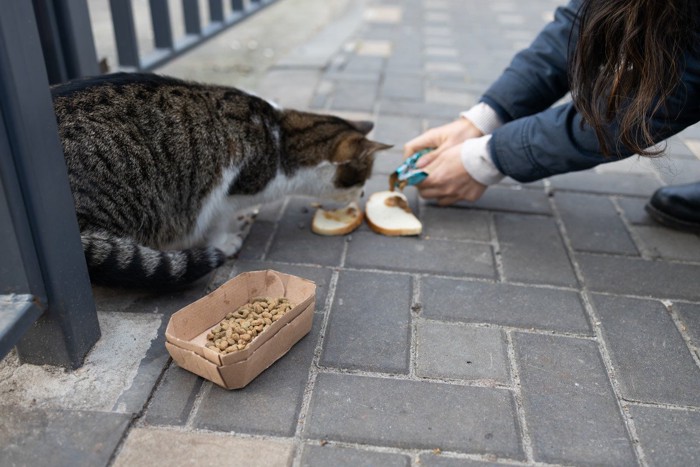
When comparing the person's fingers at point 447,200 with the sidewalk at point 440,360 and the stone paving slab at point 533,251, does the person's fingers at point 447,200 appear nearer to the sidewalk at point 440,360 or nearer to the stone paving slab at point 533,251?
the sidewalk at point 440,360

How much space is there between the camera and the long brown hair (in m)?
1.87

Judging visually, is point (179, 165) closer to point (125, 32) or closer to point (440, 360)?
point (440, 360)

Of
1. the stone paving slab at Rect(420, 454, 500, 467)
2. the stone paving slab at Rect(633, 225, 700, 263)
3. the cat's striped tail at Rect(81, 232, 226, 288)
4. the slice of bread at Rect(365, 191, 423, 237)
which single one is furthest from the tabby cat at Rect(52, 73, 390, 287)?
the stone paving slab at Rect(633, 225, 700, 263)

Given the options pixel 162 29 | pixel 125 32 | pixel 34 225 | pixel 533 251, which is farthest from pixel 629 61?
pixel 162 29

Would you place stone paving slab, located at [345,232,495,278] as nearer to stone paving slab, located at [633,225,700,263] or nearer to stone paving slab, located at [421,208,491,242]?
stone paving slab, located at [421,208,491,242]

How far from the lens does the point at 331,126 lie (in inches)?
103

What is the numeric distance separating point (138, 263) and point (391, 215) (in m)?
1.11

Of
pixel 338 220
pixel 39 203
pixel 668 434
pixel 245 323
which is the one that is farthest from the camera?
pixel 338 220

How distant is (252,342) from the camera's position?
5.44ft

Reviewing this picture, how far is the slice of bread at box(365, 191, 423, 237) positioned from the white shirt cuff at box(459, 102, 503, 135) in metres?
0.45

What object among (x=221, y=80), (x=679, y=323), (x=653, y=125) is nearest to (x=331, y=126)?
(x=653, y=125)

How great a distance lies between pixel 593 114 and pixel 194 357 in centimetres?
145

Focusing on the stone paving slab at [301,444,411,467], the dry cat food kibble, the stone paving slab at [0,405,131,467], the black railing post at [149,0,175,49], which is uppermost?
the black railing post at [149,0,175,49]

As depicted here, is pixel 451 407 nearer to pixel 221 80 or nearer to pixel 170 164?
pixel 170 164
